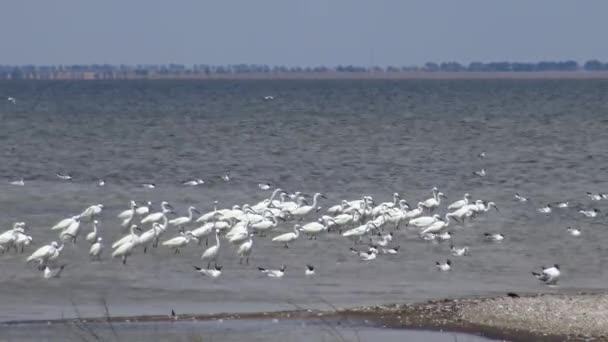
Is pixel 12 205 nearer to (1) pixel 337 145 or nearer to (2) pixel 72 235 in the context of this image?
(2) pixel 72 235

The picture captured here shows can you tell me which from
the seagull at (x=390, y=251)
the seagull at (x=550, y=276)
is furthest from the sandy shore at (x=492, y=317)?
the seagull at (x=390, y=251)

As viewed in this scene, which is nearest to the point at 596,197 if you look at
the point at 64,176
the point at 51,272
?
the point at 64,176

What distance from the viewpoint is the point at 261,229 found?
23.7 metres

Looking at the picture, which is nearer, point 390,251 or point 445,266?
point 445,266

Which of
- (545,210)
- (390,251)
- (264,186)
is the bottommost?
(264,186)

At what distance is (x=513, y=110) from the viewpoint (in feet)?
256

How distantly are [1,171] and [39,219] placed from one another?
1229 centimetres

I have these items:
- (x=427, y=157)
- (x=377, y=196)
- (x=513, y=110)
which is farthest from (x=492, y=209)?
(x=513, y=110)

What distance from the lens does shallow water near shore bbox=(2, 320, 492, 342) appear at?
1439cm

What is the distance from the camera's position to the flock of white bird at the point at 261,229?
68.8 ft

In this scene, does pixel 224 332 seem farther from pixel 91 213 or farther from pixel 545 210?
pixel 545 210

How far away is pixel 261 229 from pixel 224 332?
29.3 feet

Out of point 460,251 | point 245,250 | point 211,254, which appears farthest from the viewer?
point 460,251

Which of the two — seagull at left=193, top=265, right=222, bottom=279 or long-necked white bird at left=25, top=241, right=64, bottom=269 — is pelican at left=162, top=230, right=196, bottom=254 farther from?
long-necked white bird at left=25, top=241, right=64, bottom=269
